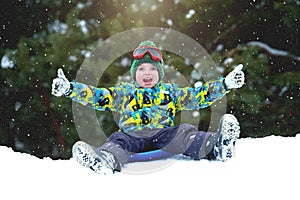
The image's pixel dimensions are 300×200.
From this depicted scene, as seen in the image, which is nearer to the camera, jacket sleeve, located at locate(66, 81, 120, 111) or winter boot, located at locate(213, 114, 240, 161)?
winter boot, located at locate(213, 114, 240, 161)

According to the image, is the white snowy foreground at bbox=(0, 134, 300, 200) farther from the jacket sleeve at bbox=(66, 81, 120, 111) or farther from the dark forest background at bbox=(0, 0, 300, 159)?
the dark forest background at bbox=(0, 0, 300, 159)

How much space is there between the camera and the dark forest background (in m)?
4.26

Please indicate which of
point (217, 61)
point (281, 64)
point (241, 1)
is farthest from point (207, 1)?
point (281, 64)

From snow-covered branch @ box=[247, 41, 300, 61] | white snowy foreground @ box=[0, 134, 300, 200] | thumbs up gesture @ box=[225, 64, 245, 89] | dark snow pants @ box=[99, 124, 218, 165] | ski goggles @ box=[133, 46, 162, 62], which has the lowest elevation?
white snowy foreground @ box=[0, 134, 300, 200]

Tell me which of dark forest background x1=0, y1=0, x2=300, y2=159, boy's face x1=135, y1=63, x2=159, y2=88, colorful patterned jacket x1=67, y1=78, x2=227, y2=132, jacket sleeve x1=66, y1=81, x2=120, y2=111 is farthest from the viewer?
dark forest background x1=0, y1=0, x2=300, y2=159

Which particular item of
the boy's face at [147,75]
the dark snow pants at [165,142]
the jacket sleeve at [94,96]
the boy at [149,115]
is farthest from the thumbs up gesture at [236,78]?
the jacket sleeve at [94,96]

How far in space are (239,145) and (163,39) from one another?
102 inches

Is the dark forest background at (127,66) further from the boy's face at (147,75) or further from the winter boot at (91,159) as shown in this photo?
the winter boot at (91,159)

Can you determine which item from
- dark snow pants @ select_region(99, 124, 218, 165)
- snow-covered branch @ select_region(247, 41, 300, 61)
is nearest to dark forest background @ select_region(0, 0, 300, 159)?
snow-covered branch @ select_region(247, 41, 300, 61)

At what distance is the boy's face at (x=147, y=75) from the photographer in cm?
229

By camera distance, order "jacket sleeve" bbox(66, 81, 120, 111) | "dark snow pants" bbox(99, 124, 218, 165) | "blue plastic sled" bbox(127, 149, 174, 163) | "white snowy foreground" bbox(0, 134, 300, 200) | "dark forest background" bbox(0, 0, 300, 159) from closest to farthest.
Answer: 1. "white snowy foreground" bbox(0, 134, 300, 200)
2. "dark snow pants" bbox(99, 124, 218, 165)
3. "blue plastic sled" bbox(127, 149, 174, 163)
4. "jacket sleeve" bbox(66, 81, 120, 111)
5. "dark forest background" bbox(0, 0, 300, 159)

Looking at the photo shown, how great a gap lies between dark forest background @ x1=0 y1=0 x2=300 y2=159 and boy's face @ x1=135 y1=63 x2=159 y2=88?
1.98 metres

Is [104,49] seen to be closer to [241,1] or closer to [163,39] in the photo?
[163,39]

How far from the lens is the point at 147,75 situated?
2.30 metres
